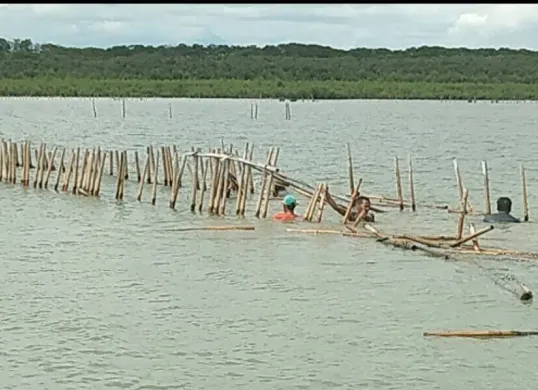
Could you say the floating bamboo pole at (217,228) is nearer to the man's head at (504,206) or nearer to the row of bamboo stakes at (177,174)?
the row of bamboo stakes at (177,174)

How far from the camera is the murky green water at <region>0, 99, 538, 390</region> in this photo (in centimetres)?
1287

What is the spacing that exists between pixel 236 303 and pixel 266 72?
10796cm

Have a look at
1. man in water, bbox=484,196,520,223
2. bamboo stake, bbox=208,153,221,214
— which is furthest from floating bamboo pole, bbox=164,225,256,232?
man in water, bbox=484,196,520,223

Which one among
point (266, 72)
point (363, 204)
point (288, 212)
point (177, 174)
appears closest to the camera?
point (363, 204)

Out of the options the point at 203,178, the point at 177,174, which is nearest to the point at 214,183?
the point at 203,178

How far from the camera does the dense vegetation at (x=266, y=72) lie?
10588 centimetres

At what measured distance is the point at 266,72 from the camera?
405 ft

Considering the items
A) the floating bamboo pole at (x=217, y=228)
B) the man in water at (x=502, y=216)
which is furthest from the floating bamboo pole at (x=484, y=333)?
the man in water at (x=502, y=216)

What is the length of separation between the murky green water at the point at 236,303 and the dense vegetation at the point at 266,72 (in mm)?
73341

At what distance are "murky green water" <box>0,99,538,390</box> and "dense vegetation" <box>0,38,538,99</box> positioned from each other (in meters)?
73.3

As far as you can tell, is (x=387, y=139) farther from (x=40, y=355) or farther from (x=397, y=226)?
(x=40, y=355)

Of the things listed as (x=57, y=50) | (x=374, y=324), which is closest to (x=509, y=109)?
(x=57, y=50)

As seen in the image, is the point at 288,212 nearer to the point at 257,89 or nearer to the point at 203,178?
the point at 203,178

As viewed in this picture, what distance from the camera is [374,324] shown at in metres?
15.2
